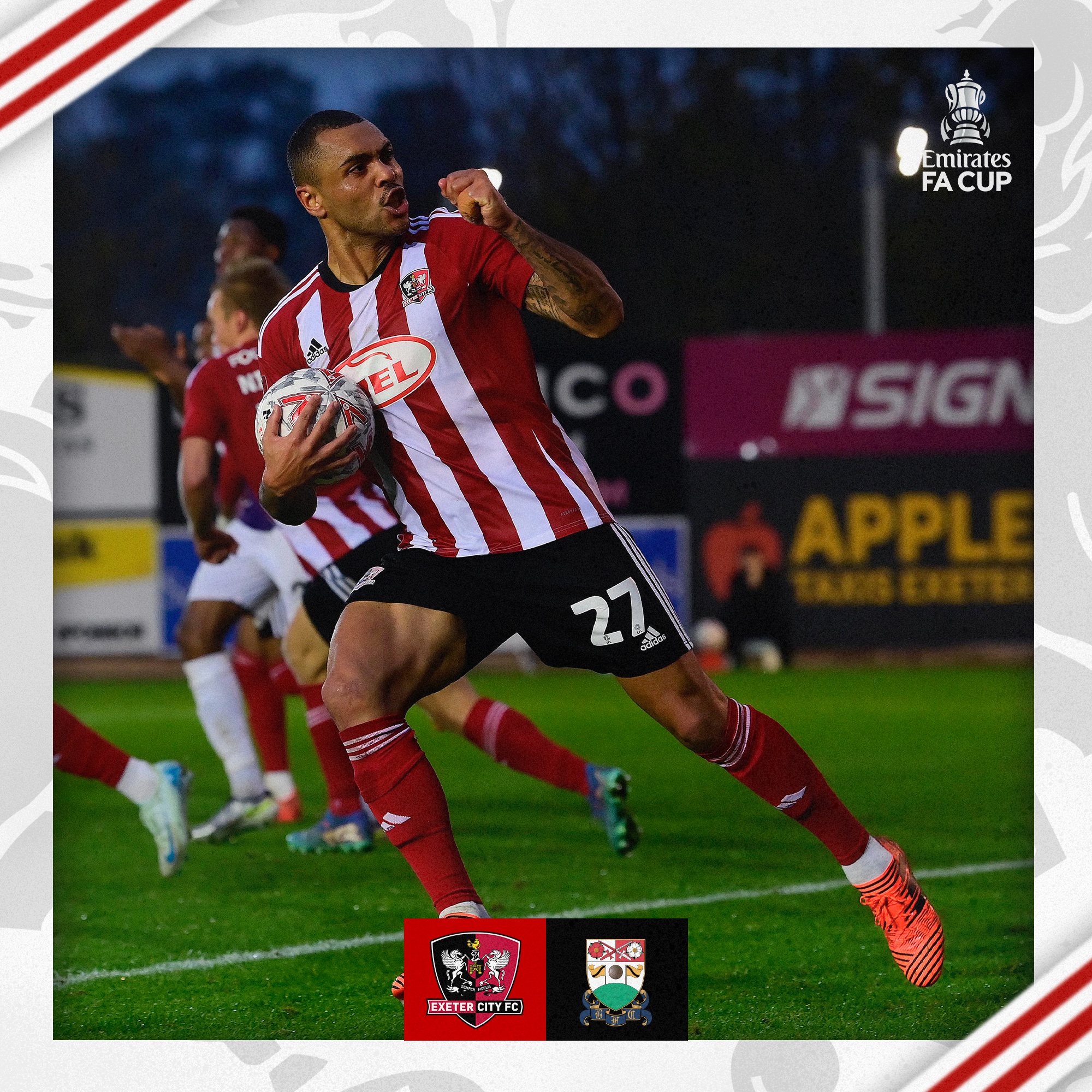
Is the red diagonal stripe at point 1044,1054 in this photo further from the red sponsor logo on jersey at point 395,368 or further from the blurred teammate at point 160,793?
the blurred teammate at point 160,793

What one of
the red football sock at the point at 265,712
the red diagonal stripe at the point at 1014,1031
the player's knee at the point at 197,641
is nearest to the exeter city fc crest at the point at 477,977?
the red diagonal stripe at the point at 1014,1031

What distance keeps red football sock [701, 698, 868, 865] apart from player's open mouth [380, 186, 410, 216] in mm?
1244

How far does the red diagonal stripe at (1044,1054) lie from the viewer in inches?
111

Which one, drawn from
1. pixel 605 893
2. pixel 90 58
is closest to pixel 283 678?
pixel 605 893

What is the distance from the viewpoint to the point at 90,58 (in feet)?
9.87

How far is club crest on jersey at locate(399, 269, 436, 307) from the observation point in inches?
118

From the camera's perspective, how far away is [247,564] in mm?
5035

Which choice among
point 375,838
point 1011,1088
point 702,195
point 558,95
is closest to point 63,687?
point 375,838

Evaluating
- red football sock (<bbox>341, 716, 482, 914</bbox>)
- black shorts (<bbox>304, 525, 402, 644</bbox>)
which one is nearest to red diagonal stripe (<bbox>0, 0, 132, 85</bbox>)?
red football sock (<bbox>341, 716, 482, 914</bbox>)

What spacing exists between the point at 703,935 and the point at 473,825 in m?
1.68

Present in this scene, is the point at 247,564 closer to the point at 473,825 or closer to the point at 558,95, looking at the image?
the point at 473,825

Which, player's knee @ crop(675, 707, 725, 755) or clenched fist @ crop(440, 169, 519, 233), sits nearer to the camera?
clenched fist @ crop(440, 169, 519, 233)

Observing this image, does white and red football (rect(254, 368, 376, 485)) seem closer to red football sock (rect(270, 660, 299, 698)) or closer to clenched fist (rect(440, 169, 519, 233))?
clenched fist (rect(440, 169, 519, 233))

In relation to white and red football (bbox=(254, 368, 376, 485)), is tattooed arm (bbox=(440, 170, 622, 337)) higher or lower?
higher
